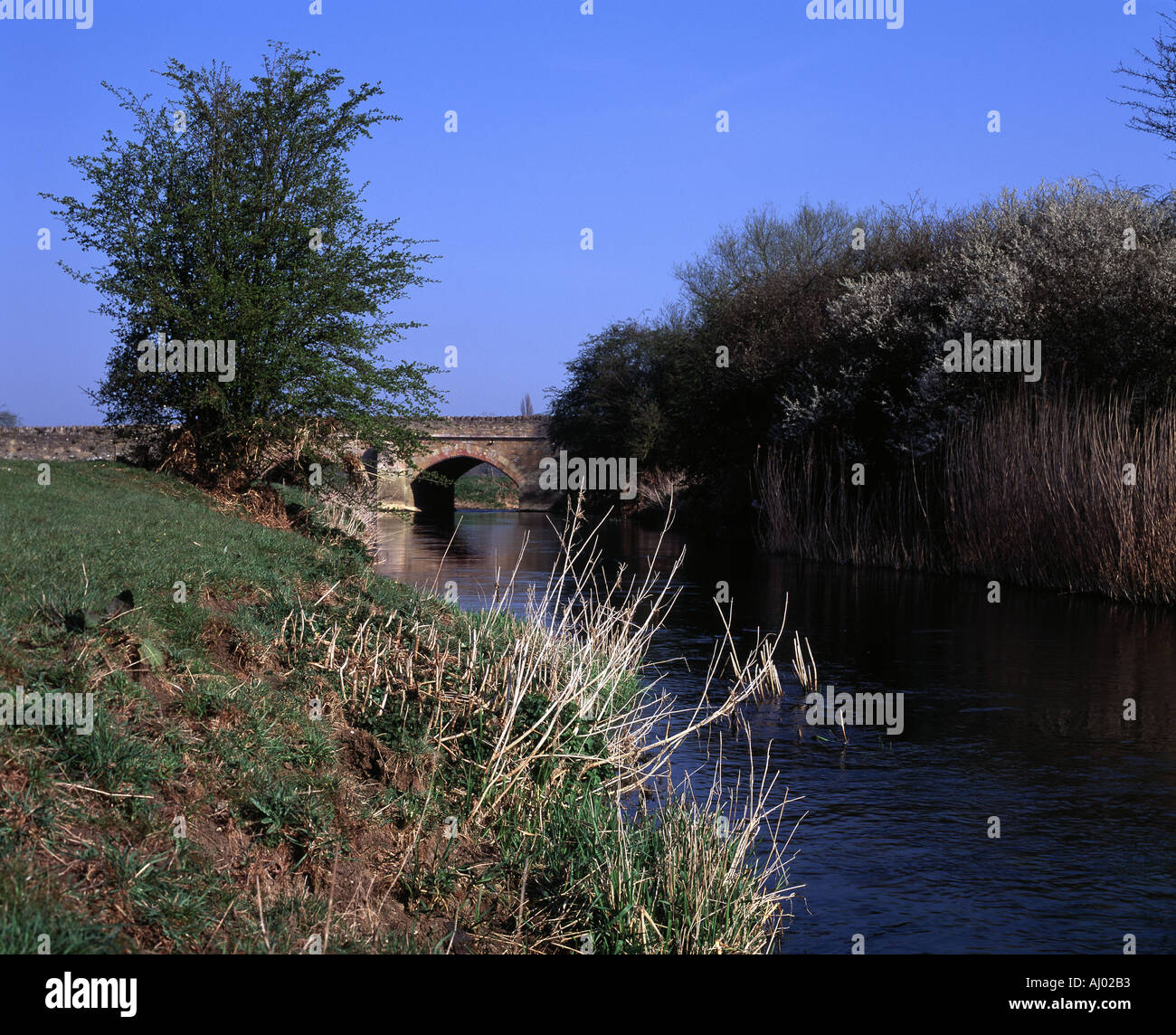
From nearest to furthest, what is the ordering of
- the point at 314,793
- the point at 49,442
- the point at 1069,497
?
the point at 314,793 < the point at 1069,497 < the point at 49,442

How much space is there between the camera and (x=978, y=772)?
9102 mm

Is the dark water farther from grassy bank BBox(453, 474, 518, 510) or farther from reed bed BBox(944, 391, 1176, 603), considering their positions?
grassy bank BBox(453, 474, 518, 510)

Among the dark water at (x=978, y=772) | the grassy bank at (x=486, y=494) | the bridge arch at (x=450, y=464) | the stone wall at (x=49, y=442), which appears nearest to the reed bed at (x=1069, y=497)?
the dark water at (x=978, y=772)

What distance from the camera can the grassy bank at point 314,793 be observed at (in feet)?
15.3

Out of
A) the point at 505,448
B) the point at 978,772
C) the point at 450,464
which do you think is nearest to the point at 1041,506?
the point at 978,772

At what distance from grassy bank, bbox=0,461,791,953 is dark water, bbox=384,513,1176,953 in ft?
2.16

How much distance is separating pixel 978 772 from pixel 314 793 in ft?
18.1

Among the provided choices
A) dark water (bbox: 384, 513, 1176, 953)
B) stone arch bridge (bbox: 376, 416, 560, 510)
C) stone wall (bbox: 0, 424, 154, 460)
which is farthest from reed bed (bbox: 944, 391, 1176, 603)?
stone arch bridge (bbox: 376, 416, 560, 510)

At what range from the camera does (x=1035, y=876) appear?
6.74 m

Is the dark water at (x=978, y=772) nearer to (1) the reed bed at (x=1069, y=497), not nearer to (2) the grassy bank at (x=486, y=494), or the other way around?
(1) the reed bed at (x=1069, y=497)

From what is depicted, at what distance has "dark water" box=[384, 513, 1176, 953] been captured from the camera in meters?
6.16

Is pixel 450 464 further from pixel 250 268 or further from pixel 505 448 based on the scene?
pixel 250 268
